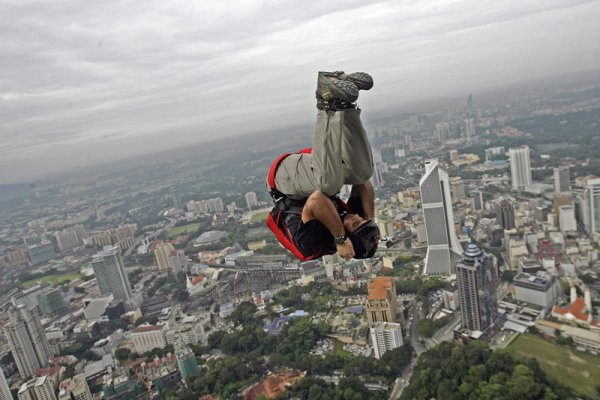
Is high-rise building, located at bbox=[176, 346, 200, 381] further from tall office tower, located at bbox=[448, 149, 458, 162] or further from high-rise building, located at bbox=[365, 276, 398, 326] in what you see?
tall office tower, located at bbox=[448, 149, 458, 162]

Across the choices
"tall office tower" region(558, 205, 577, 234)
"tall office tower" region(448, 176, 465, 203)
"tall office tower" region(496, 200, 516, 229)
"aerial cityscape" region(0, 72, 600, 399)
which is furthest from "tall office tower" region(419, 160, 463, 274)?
"tall office tower" region(448, 176, 465, 203)

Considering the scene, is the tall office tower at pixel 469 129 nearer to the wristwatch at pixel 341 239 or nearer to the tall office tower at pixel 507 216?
the tall office tower at pixel 507 216

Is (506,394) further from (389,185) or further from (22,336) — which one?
(389,185)

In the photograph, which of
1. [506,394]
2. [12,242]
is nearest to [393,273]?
[506,394]

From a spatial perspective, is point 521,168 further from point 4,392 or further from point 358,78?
point 4,392

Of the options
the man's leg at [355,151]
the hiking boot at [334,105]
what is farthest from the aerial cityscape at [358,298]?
the hiking boot at [334,105]

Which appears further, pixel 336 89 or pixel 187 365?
pixel 187 365

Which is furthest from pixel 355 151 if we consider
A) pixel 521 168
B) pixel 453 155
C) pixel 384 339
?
pixel 453 155
